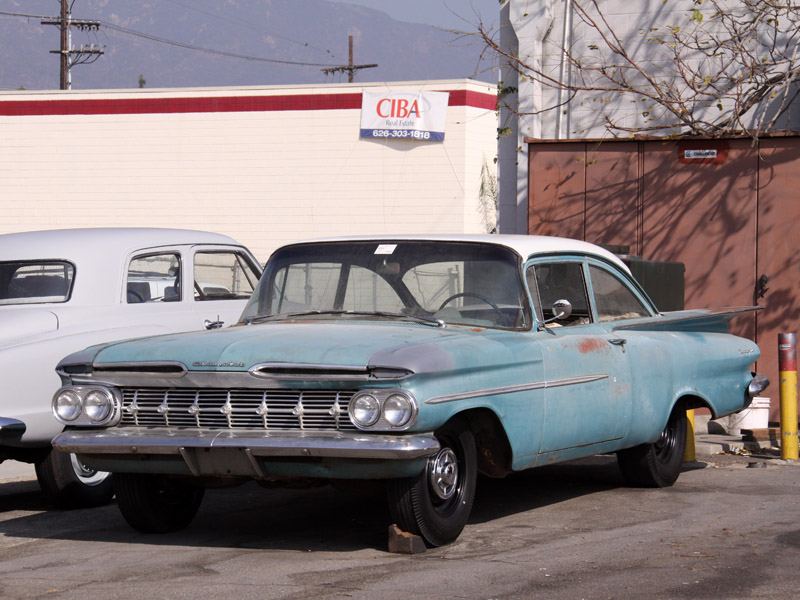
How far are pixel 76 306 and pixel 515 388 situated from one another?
3.32m

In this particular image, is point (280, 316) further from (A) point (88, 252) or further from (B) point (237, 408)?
(A) point (88, 252)

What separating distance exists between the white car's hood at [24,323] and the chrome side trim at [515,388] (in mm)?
3065

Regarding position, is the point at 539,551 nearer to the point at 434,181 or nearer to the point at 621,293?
the point at 621,293

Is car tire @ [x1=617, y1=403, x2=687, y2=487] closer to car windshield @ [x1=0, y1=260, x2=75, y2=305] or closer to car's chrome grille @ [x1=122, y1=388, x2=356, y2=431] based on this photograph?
car's chrome grille @ [x1=122, y1=388, x2=356, y2=431]

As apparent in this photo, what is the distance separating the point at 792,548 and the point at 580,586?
1440 mm

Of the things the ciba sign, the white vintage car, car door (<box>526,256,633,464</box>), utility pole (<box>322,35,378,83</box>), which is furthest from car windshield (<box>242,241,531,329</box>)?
utility pole (<box>322,35,378,83</box>)

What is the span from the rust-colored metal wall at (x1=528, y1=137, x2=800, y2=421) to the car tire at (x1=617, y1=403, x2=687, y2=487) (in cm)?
411

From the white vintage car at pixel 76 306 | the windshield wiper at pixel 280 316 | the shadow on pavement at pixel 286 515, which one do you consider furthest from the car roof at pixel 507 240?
the shadow on pavement at pixel 286 515

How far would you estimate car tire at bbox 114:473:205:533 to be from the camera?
667cm

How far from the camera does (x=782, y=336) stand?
9922 millimetres

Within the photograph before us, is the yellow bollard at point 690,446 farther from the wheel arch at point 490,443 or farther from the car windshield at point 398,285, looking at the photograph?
the wheel arch at point 490,443

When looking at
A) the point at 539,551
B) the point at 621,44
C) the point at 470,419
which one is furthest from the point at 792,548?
the point at 621,44

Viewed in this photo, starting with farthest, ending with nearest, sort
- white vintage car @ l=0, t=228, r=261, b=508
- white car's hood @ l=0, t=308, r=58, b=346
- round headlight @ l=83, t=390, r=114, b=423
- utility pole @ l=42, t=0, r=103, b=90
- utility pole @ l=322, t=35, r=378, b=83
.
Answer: utility pole @ l=322, t=35, r=378, b=83, utility pole @ l=42, t=0, r=103, b=90, white car's hood @ l=0, t=308, r=58, b=346, white vintage car @ l=0, t=228, r=261, b=508, round headlight @ l=83, t=390, r=114, b=423

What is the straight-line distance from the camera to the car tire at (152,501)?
6.67 m
